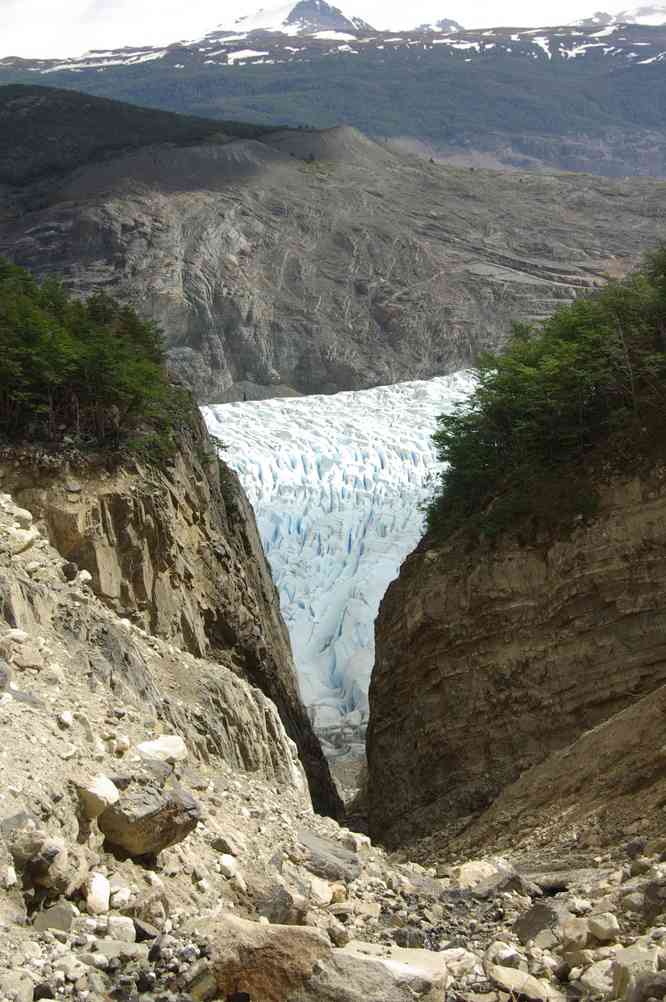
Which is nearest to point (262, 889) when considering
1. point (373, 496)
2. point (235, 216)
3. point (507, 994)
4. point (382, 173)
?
point (507, 994)

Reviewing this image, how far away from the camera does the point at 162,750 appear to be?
9.98 metres

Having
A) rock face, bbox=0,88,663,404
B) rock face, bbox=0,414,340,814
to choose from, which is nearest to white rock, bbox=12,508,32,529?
rock face, bbox=0,414,340,814

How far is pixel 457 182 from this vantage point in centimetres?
11169

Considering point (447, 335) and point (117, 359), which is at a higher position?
point (117, 359)

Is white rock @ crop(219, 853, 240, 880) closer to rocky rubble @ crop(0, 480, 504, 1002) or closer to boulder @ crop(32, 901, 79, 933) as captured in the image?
rocky rubble @ crop(0, 480, 504, 1002)

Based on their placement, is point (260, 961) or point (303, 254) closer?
point (260, 961)

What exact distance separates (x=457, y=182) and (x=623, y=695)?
9144 centimetres

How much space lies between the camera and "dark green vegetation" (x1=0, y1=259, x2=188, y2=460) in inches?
931

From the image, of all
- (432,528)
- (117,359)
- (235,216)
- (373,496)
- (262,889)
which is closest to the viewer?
(262,889)

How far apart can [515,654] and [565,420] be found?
16.1ft

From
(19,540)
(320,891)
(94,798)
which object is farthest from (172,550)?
(94,798)

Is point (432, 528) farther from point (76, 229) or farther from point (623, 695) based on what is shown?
point (76, 229)

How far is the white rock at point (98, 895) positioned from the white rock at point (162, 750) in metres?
1.68

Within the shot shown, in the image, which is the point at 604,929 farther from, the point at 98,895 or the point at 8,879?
the point at 8,879
